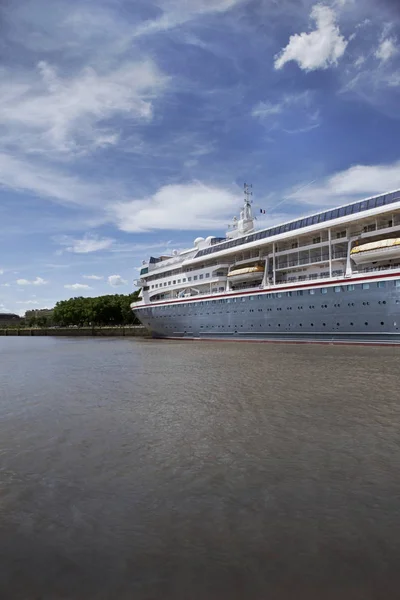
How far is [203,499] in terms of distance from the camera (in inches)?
236

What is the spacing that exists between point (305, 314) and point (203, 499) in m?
31.7

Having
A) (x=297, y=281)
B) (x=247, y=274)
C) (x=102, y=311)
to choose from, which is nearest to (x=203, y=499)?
(x=297, y=281)

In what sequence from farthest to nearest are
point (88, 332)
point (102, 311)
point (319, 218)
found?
point (102, 311), point (88, 332), point (319, 218)

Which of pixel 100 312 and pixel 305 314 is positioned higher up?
pixel 100 312

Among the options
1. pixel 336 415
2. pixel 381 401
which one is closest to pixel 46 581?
pixel 336 415

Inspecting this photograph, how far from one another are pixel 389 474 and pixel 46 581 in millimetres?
5196

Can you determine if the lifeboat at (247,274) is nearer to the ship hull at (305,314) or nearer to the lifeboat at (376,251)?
the ship hull at (305,314)

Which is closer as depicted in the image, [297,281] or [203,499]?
→ [203,499]

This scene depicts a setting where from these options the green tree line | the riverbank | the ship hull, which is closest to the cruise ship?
the ship hull

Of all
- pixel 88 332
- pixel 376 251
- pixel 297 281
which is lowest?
pixel 88 332

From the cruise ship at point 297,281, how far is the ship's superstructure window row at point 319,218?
0.10 metres

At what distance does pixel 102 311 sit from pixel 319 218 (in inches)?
3085

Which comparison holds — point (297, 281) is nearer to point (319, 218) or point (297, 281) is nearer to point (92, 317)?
point (319, 218)

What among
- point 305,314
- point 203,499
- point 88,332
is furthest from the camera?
point 88,332
